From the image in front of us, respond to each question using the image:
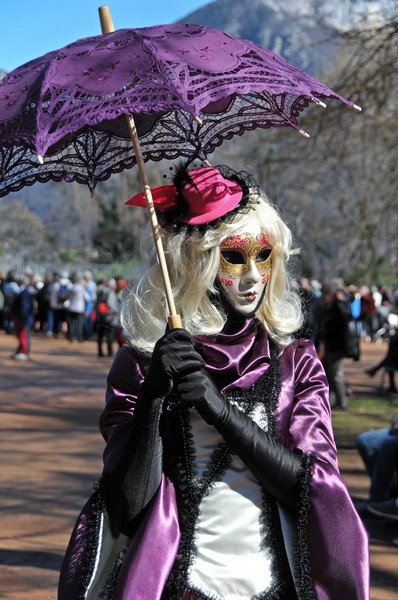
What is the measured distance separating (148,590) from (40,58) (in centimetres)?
150

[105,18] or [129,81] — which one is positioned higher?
[105,18]

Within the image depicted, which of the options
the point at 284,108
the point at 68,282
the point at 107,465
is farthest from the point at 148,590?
the point at 68,282

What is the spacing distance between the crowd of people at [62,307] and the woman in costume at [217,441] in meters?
15.3

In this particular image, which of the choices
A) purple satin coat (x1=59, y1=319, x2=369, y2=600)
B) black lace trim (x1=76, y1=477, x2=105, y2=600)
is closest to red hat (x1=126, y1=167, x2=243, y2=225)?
purple satin coat (x1=59, y1=319, x2=369, y2=600)

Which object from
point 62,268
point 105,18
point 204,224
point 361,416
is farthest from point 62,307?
point 204,224

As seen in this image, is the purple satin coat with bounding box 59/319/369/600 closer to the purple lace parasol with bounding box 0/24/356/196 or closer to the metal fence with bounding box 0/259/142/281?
the purple lace parasol with bounding box 0/24/356/196

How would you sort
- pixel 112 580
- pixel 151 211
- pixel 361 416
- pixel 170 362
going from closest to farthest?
1. pixel 170 362
2. pixel 112 580
3. pixel 151 211
4. pixel 361 416

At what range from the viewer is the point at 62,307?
24828 millimetres

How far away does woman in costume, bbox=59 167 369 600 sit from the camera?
Answer: 2484 millimetres

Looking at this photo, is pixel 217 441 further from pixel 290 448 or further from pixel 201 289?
pixel 201 289

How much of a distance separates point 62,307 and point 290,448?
22546 mm

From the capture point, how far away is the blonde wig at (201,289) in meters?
2.74

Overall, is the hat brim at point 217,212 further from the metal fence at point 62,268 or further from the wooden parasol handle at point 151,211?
the metal fence at point 62,268

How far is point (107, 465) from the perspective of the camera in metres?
2.62
